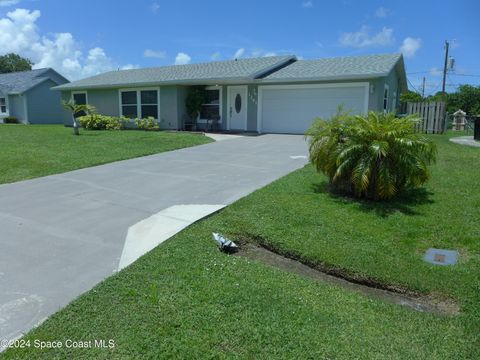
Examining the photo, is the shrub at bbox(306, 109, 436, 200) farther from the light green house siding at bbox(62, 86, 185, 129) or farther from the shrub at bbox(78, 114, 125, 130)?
the shrub at bbox(78, 114, 125, 130)

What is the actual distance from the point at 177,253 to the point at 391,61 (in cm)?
1644

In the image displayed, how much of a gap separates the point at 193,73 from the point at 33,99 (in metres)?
18.7

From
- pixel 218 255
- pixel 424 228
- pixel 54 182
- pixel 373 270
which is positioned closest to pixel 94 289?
pixel 218 255

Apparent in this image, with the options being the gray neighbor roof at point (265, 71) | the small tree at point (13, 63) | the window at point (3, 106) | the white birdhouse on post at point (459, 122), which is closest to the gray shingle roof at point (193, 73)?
the gray neighbor roof at point (265, 71)

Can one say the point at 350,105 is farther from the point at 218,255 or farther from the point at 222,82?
the point at 218,255

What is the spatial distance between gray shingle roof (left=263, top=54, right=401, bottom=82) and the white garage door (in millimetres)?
617

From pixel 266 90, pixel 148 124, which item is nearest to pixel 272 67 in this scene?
pixel 266 90

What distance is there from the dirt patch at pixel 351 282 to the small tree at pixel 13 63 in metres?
76.3

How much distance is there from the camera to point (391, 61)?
17438 millimetres

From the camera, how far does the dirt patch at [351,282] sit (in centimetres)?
344

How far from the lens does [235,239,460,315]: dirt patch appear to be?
11.3ft

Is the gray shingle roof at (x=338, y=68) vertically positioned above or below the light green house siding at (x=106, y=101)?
above

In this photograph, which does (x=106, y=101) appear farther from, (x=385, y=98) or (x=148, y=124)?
(x=385, y=98)

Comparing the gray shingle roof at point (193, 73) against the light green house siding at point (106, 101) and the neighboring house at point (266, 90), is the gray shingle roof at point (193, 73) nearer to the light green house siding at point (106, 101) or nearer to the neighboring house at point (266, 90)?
the neighboring house at point (266, 90)
